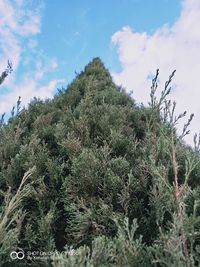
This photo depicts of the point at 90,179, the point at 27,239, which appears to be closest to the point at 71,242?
the point at 27,239

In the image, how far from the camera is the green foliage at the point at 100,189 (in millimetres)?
3125

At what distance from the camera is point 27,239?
13.2ft

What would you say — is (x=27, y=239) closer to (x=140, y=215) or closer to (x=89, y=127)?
(x=140, y=215)

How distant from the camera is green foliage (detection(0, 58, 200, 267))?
3.12 meters

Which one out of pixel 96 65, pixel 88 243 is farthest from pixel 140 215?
pixel 96 65

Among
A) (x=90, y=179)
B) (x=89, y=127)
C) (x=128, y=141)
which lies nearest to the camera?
(x=90, y=179)

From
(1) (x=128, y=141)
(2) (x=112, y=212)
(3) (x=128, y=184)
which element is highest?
(1) (x=128, y=141)

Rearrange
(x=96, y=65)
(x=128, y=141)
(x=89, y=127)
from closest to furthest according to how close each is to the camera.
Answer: (x=128, y=141) < (x=89, y=127) < (x=96, y=65)

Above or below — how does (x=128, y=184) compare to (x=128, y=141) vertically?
below

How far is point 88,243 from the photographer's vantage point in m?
4.00

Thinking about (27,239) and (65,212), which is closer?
(27,239)

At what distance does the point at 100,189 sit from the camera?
4.15 m

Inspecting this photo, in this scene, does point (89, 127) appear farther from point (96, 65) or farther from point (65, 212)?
point (96, 65)

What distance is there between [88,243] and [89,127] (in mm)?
1888
